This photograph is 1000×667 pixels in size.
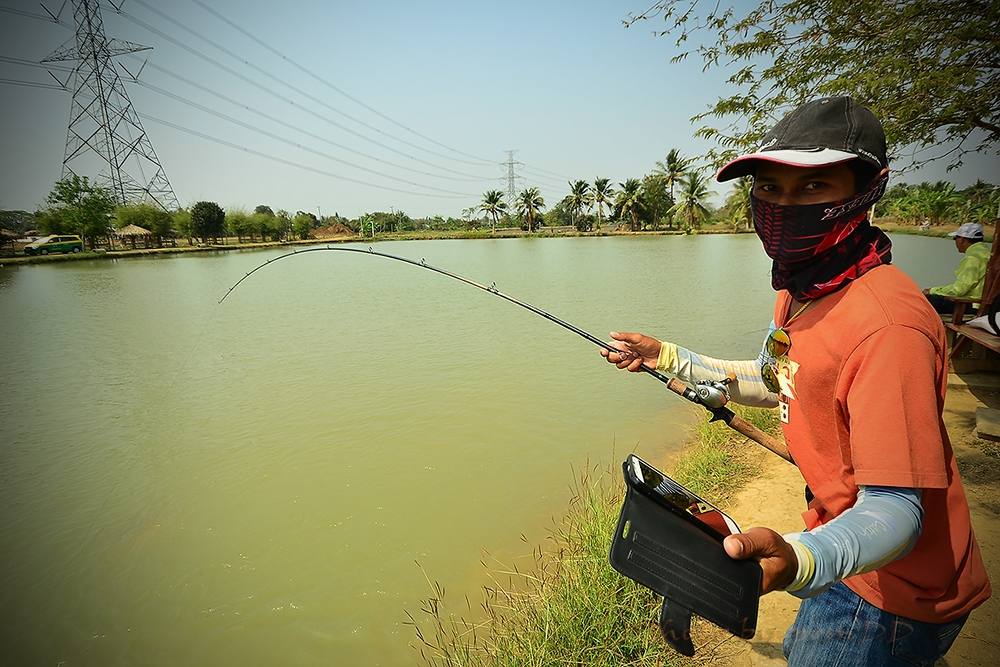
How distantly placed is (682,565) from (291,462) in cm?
546

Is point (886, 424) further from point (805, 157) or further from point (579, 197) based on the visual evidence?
point (579, 197)

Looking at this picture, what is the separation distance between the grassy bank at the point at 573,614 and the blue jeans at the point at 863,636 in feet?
4.07

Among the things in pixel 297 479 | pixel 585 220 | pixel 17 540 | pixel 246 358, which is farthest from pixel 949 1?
pixel 585 220

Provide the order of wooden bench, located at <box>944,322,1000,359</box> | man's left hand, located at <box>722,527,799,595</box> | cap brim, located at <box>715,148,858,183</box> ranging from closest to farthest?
1. man's left hand, located at <box>722,527,799,595</box>
2. cap brim, located at <box>715,148,858,183</box>
3. wooden bench, located at <box>944,322,1000,359</box>

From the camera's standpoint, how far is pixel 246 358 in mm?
9328

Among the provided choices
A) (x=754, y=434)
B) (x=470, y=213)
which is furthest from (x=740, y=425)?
(x=470, y=213)

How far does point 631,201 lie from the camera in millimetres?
61344

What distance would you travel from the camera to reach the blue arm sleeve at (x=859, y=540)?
2.81ft

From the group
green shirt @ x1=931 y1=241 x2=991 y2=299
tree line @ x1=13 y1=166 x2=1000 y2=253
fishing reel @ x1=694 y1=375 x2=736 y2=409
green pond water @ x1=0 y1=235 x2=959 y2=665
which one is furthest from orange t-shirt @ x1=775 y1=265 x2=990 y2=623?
tree line @ x1=13 y1=166 x2=1000 y2=253

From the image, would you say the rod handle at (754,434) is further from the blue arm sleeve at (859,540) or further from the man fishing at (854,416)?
the blue arm sleeve at (859,540)

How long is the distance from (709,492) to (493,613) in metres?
1.99

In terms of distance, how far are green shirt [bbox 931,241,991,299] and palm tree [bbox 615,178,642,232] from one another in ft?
191

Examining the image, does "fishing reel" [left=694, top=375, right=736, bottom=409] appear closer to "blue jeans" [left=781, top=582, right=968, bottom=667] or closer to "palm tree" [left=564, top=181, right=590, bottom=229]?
"blue jeans" [left=781, top=582, right=968, bottom=667]

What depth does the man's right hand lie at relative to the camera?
1.98 meters
